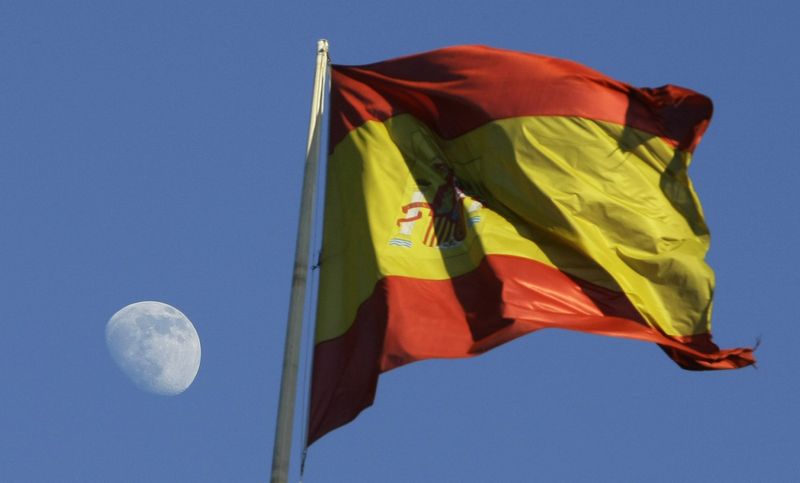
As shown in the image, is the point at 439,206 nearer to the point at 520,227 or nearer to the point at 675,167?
the point at 520,227

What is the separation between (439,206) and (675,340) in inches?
108

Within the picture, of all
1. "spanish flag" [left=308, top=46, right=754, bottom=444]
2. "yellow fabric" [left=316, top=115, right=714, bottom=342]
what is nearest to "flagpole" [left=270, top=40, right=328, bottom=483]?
"spanish flag" [left=308, top=46, right=754, bottom=444]

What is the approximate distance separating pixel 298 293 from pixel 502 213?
2.63 metres

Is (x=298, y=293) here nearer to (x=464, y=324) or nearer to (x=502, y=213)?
(x=464, y=324)

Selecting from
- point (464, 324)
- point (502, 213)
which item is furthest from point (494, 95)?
point (464, 324)

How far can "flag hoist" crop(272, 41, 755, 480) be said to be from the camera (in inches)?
712

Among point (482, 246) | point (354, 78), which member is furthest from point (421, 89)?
point (482, 246)

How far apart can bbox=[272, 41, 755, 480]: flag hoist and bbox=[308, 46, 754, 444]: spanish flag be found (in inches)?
0.7

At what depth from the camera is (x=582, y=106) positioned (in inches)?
765

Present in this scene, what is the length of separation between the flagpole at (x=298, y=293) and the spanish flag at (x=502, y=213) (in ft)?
1.81

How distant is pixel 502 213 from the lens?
19.1 meters

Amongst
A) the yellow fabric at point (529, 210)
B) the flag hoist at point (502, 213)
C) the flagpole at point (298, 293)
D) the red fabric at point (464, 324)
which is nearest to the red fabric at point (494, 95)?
the flag hoist at point (502, 213)

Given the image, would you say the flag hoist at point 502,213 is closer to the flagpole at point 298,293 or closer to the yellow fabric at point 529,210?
the yellow fabric at point 529,210

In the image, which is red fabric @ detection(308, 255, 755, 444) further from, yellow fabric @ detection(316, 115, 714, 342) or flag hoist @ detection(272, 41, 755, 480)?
yellow fabric @ detection(316, 115, 714, 342)
